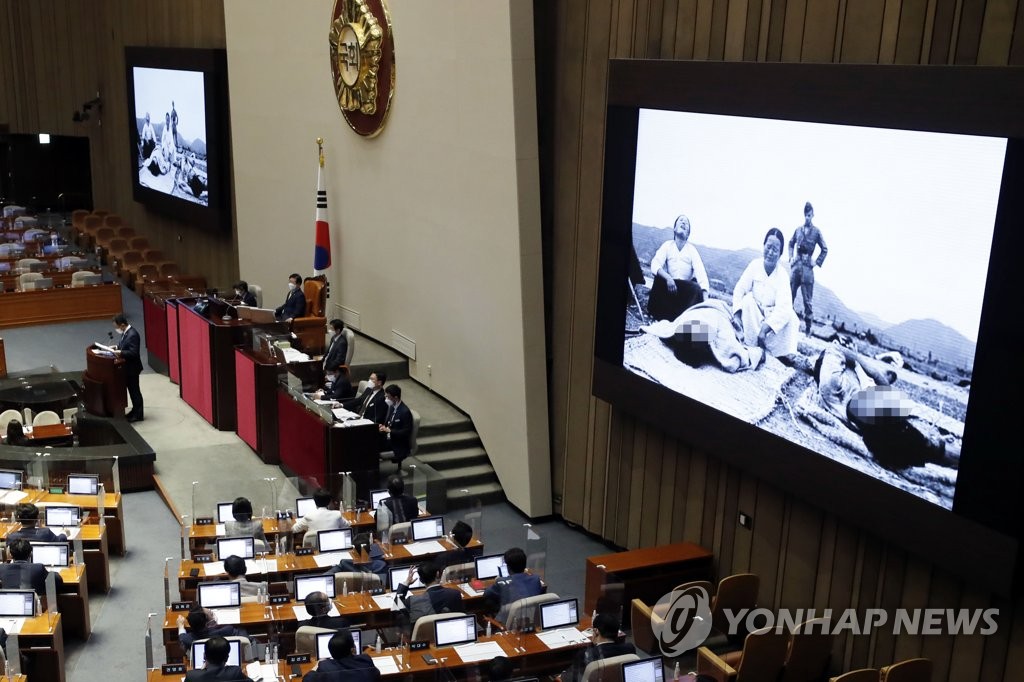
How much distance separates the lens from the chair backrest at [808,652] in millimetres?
8164

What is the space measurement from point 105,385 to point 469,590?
679cm

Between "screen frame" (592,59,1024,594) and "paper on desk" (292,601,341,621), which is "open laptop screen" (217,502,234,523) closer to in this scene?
"paper on desk" (292,601,341,621)

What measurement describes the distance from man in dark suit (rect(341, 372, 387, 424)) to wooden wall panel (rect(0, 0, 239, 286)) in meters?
9.35

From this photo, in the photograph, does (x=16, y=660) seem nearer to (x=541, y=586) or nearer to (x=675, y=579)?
(x=541, y=586)

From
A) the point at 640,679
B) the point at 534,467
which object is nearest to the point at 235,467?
the point at 534,467

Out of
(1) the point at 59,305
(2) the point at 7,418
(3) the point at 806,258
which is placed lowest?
(1) the point at 59,305

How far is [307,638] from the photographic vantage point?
25.1ft

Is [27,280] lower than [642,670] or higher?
lower

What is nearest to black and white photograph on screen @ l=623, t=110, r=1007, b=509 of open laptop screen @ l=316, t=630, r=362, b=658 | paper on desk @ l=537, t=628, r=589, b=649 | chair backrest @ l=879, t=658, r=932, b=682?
chair backrest @ l=879, t=658, r=932, b=682

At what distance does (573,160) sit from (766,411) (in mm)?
3440

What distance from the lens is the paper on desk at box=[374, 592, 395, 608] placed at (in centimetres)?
858

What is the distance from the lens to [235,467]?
12711 mm

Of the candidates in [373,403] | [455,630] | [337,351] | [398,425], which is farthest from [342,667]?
[337,351]

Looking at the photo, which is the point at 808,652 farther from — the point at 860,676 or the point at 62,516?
the point at 62,516
